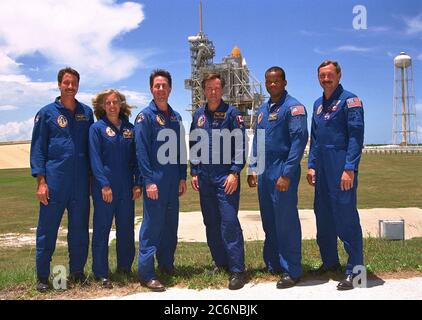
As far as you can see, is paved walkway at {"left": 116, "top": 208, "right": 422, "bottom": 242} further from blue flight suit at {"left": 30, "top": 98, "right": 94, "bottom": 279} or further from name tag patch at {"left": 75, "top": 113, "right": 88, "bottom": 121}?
name tag patch at {"left": 75, "top": 113, "right": 88, "bottom": 121}

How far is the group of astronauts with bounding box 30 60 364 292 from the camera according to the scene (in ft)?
16.4

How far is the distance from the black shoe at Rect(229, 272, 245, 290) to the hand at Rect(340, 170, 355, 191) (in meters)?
1.54

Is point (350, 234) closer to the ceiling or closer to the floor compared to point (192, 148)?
closer to the floor

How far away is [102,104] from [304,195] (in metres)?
15.6

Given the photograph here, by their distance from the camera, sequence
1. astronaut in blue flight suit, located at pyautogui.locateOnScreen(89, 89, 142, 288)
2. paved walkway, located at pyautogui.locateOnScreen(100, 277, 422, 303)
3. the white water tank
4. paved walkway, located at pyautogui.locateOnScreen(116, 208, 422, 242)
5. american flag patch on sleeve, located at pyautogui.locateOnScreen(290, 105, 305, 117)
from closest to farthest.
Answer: paved walkway, located at pyautogui.locateOnScreen(100, 277, 422, 303) → american flag patch on sleeve, located at pyautogui.locateOnScreen(290, 105, 305, 117) → astronaut in blue flight suit, located at pyautogui.locateOnScreen(89, 89, 142, 288) → the white water tank → paved walkway, located at pyautogui.locateOnScreen(116, 208, 422, 242)

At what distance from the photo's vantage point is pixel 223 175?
530cm

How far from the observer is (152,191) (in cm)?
502

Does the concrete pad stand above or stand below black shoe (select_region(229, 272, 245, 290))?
above

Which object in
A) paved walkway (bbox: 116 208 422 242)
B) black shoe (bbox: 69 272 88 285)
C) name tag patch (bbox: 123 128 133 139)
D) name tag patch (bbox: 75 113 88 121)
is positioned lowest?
paved walkway (bbox: 116 208 422 242)

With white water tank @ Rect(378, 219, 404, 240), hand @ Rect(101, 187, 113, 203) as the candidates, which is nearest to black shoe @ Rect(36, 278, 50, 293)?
hand @ Rect(101, 187, 113, 203)

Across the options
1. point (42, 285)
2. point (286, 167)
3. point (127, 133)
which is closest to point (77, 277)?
point (42, 285)

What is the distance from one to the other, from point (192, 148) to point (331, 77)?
183 centimetres
